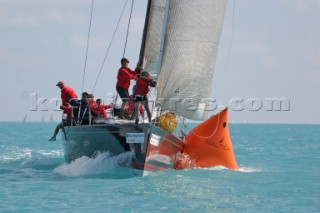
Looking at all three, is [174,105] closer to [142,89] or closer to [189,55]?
[142,89]

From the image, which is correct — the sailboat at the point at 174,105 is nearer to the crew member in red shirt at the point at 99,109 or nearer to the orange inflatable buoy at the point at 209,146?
the orange inflatable buoy at the point at 209,146

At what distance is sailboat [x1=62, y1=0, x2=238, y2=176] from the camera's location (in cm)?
1512

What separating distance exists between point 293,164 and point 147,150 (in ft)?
35.7

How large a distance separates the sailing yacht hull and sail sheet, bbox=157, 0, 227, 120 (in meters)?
0.91

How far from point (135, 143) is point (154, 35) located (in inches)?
173

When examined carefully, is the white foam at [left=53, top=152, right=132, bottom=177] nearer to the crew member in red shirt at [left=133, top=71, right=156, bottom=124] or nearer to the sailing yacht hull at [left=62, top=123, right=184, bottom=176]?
the sailing yacht hull at [left=62, top=123, right=184, bottom=176]

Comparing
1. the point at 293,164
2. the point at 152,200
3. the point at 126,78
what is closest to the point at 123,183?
the point at 152,200

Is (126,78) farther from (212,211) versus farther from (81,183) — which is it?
(212,211)

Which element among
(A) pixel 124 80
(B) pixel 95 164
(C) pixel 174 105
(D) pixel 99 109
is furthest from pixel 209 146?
(B) pixel 95 164

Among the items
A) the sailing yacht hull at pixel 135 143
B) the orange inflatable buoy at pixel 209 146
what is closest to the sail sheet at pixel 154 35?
the orange inflatable buoy at pixel 209 146

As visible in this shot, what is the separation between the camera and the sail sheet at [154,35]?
18094 mm

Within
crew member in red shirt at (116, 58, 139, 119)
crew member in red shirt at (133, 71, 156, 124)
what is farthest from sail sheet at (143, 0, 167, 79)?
crew member in red shirt at (133, 71, 156, 124)

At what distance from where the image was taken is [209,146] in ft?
58.1

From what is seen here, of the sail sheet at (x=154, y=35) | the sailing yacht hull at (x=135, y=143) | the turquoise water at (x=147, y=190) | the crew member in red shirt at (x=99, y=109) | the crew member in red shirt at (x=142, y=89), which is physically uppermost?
the sail sheet at (x=154, y=35)
